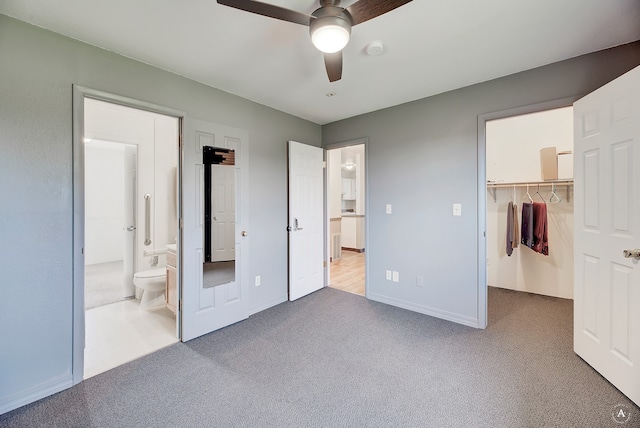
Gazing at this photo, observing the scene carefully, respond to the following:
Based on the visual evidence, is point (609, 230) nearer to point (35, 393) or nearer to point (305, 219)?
point (305, 219)

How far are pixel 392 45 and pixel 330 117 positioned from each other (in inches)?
70.4

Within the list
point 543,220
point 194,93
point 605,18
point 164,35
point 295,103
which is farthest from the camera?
point 543,220

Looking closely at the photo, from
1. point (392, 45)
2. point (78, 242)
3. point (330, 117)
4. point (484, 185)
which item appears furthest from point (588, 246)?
point (78, 242)

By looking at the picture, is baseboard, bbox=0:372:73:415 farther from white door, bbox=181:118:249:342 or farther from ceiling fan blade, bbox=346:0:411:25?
ceiling fan blade, bbox=346:0:411:25

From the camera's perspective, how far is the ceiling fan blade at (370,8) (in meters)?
1.32

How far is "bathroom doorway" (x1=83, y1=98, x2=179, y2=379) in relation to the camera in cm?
251

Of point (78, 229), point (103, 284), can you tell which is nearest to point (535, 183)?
point (78, 229)

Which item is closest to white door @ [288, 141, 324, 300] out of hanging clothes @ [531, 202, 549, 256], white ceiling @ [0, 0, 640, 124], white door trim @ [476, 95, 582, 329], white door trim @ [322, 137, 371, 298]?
white door trim @ [322, 137, 371, 298]

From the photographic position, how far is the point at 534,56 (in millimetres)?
2203

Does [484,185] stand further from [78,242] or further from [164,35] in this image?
[78,242]

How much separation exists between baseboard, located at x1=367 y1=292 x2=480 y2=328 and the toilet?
2.67 metres

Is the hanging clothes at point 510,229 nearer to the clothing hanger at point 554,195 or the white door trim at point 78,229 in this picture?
the clothing hanger at point 554,195

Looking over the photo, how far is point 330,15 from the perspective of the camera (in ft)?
4.70

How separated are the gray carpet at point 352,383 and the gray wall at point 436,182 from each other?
50 centimetres
